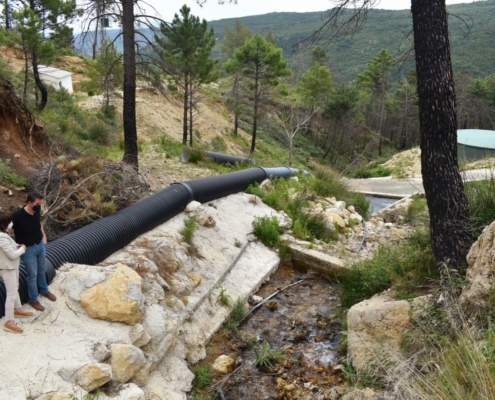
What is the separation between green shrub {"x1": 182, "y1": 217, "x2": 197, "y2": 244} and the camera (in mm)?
7527

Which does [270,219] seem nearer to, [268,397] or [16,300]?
[268,397]

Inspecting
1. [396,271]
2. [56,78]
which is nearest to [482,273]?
[396,271]

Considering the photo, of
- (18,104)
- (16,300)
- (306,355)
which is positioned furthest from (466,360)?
(18,104)

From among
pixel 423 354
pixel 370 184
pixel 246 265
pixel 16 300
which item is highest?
pixel 16 300

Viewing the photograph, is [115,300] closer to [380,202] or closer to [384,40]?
[380,202]

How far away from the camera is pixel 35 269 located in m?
4.29

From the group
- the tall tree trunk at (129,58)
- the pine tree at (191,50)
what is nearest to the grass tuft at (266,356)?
the tall tree trunk at (129,58)

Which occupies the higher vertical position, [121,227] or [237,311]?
[121,227]

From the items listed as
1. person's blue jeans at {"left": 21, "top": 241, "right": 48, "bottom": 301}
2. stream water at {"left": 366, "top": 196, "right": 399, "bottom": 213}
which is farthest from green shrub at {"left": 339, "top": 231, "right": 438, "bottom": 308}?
stream water at {"left": 366, "top": 196, "right": 399, "bottom": 213}

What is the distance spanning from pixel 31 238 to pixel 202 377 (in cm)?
255

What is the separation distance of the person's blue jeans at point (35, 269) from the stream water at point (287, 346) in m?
2.22

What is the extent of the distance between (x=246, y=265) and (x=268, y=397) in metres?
3.43

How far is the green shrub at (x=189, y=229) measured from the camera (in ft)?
24.7

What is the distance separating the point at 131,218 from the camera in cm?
674
